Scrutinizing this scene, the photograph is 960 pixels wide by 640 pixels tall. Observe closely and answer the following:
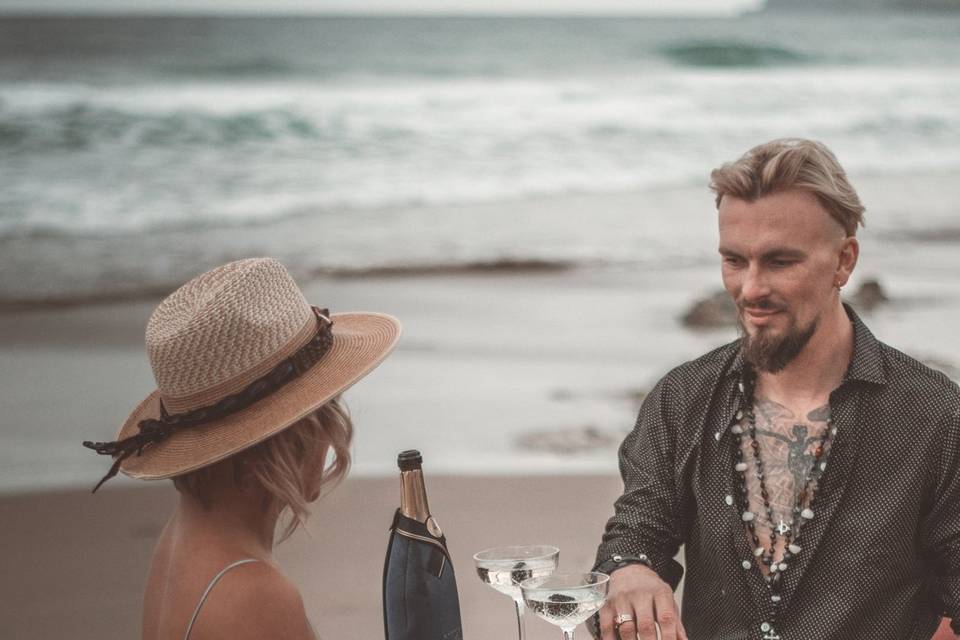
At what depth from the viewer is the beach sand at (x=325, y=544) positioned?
504cm

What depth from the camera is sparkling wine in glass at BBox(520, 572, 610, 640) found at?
215cm

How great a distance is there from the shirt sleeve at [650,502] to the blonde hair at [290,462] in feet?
2.80

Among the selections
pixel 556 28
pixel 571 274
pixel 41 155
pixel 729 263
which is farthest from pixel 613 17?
pixel 729 263

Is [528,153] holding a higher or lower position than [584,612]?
Result: lower

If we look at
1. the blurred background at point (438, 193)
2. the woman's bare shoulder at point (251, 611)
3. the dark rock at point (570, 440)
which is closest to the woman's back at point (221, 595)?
the woman's bare shoulder at point (251, 611)

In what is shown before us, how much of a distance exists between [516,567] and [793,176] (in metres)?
1.10

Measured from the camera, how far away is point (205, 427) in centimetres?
234

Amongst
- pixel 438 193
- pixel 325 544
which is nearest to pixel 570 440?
pixel 325 544

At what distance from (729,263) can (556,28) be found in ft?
124

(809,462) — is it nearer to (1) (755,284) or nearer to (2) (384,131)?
(1) (755,284)

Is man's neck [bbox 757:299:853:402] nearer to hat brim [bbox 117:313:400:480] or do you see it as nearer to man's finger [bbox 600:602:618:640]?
man's finger [bbox 600:602:618:640]

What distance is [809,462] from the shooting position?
9.36 ft

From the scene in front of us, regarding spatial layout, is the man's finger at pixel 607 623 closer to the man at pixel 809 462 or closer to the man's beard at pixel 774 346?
the man at pixel 809 462

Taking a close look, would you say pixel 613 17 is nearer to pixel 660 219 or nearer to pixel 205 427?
pixel 660 219
